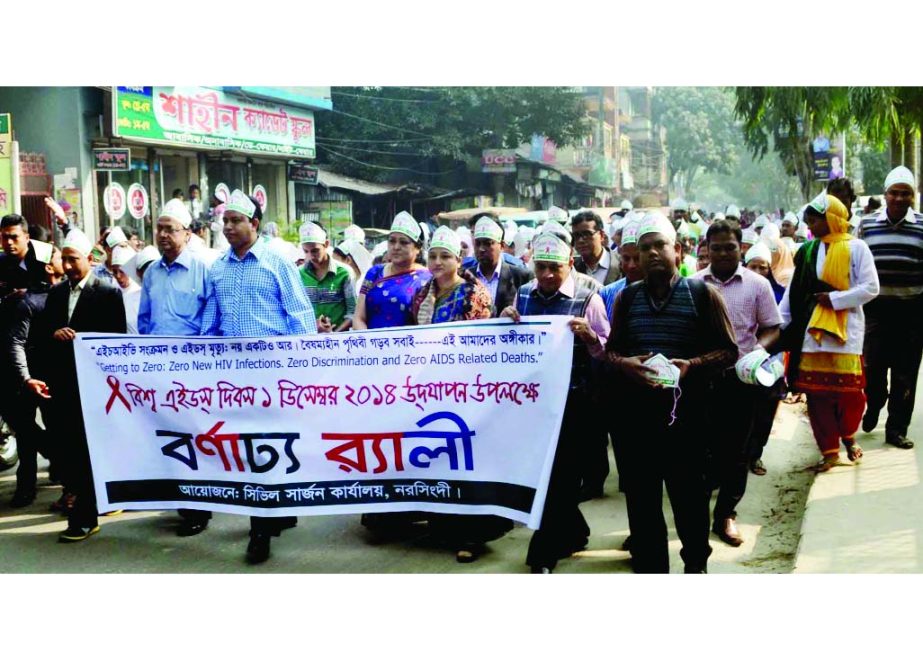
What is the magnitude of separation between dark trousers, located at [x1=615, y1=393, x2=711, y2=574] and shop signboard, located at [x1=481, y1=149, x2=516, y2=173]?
40.9m

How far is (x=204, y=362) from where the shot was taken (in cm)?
588

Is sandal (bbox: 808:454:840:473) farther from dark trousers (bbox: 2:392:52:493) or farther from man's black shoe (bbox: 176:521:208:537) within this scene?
dark trousers (bbox: 2:392:52:493)

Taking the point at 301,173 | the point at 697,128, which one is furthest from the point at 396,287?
the point at 697,128

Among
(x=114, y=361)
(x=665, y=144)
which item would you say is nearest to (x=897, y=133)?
(x=114, y=361)

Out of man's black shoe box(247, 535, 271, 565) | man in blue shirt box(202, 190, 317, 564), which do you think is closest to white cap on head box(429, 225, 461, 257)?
man in blue shirt box(202, 190, 317, 564)

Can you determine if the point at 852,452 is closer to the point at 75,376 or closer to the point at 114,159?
the point at 75,376

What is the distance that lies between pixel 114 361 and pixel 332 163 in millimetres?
32485

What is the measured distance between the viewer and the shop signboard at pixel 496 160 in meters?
45.1

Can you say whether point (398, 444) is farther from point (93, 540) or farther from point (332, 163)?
point (332, 163)

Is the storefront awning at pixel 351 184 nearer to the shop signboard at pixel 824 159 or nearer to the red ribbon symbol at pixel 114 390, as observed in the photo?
the shop signboard at pixel 824 159

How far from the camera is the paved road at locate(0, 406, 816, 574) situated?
18.6ft

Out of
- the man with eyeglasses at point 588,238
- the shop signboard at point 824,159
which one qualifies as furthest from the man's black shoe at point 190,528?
the shop signboard at point 824,159

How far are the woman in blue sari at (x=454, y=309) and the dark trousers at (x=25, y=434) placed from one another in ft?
10.5

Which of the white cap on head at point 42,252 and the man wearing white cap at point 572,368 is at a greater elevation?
the white cap on head at point 42,252
